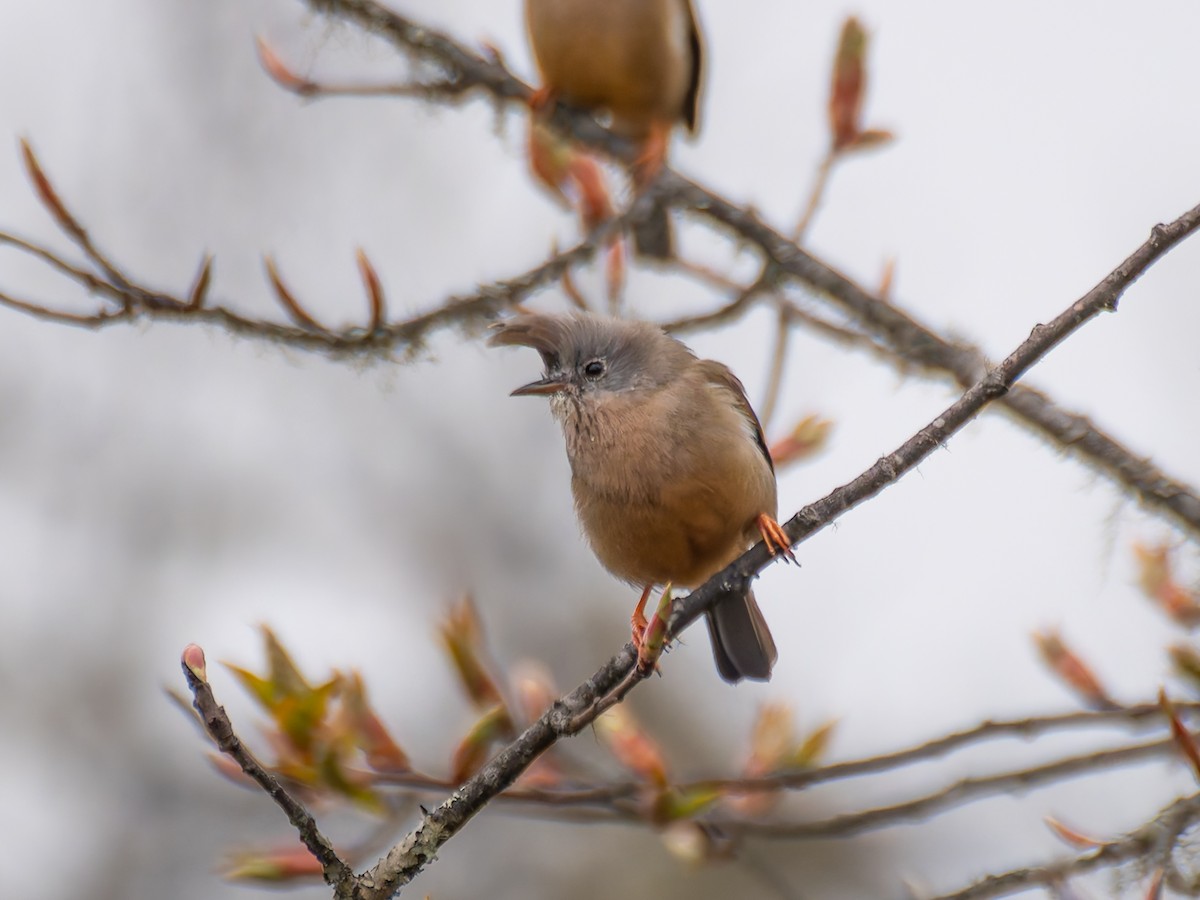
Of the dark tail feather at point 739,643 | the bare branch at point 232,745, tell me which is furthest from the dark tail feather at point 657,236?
the bare branch at point 232,745

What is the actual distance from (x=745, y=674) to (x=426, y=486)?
5284 mm

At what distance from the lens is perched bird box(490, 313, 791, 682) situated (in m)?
3.09

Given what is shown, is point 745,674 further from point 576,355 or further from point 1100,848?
point 1100,848

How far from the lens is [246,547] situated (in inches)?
308

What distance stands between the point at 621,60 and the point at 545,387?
1.88 meters

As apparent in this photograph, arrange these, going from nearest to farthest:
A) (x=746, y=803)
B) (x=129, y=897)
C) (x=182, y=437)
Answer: (x=746, y=803)
(x=129, y=897)
(x=182, y=437)

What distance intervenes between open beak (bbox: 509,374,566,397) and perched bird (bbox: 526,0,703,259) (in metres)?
1.16

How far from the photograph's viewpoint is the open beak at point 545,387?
3387mm

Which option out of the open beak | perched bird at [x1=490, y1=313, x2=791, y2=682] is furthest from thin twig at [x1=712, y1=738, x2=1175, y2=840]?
the open beak

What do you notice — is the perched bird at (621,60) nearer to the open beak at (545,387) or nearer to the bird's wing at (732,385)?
the bird's wing at (732,385)

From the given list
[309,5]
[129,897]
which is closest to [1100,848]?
[309,5]

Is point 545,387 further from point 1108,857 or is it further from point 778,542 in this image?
point 1108,857

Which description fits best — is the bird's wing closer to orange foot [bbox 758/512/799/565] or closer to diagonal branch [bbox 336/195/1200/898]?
orange foot [bbox 758/512/799/565]

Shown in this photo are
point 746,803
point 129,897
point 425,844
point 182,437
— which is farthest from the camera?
point 182,437
